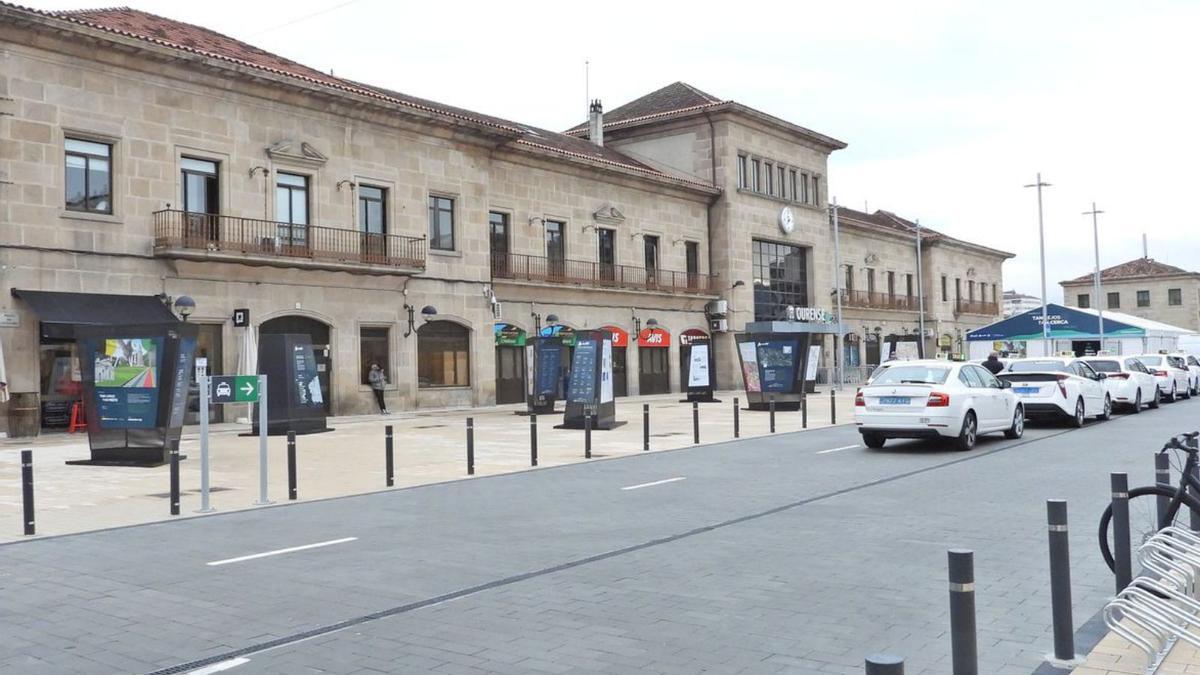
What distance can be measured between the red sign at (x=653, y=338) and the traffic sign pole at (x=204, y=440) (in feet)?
99.1

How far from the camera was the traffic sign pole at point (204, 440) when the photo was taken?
11797 millimetres

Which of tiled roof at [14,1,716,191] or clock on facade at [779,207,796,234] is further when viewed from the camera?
clock on facade at [779,207,796,234]

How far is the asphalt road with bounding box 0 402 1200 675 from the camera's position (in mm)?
5547

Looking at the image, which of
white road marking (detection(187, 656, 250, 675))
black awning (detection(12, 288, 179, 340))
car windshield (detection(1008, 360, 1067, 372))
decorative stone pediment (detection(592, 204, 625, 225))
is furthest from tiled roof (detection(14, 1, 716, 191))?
white road marking (detection(187, 656, 250, 675))

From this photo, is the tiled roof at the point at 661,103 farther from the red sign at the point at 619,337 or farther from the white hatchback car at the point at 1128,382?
the white hatchback car at the point at 1128,382

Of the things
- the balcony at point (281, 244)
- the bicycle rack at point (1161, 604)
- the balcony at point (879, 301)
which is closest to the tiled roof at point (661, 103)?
the balcony at point (879, 301)

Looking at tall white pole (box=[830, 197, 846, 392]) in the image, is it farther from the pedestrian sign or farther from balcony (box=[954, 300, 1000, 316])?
the pedestrian sign

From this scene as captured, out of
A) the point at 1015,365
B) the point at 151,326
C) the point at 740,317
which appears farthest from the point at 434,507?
the point at 740,317

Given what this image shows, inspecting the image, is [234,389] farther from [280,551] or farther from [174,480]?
[280,551]

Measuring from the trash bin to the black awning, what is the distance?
1.45m

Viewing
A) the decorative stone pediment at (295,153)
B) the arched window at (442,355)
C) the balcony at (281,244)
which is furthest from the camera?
the arched window at (442,355)

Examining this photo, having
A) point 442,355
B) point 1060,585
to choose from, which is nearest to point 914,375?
point 1060,585

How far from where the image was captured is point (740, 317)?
1848 inches

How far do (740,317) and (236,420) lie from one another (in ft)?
84.8
